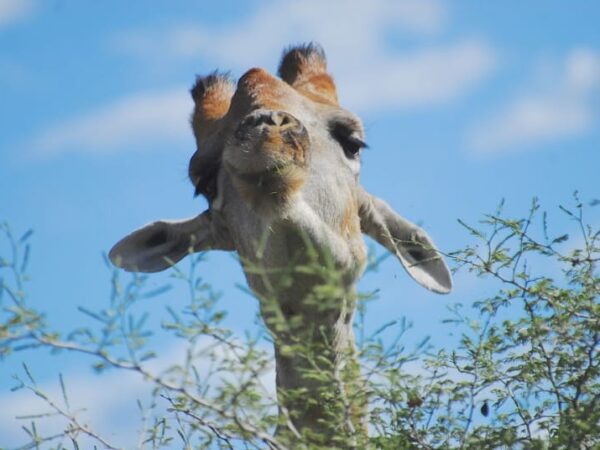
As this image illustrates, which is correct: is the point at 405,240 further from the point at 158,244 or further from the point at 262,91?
the point at 158,244

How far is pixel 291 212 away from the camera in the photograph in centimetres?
645

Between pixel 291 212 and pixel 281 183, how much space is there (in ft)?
0.59

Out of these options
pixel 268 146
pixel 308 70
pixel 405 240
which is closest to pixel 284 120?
pixel 268 146

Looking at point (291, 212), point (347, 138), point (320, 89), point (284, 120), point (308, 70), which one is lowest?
point (291, 212)

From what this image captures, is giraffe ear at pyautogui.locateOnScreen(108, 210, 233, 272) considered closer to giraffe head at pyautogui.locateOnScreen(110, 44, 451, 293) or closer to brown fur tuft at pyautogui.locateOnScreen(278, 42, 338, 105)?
giraffe head at pyautogui.locateOnScreen(110, 44, 451, 293)

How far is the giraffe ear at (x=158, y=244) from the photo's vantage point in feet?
26.1

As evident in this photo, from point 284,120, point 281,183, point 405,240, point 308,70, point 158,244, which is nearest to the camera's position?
point 281,183

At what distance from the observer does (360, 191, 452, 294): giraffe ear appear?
7672mm

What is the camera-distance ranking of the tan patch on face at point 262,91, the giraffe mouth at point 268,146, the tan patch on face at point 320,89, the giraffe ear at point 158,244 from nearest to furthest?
the giraffe mouth at point 268,146, the tan patch on face at point 262,91, the giraffe ear at point 158,244, the tan patch on face at point 320,89

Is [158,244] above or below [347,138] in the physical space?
below

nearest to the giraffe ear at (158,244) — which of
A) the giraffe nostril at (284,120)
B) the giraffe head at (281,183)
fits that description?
the giraffe head at (281,183)

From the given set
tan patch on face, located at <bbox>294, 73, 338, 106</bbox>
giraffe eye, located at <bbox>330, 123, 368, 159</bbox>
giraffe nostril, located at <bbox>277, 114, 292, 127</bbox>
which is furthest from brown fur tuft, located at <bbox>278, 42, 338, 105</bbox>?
giraffe nostril, located at <bbox>277, 114, 292, 127</bbox>

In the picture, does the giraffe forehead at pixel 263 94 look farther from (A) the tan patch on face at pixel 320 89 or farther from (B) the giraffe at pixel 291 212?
(A) the tan patch on face at pixel 320 89

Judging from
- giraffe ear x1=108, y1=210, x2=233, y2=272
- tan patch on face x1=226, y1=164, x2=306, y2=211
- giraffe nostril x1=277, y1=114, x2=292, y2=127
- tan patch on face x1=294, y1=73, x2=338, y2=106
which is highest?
tan patch on face x1=294, y1=73, x2=338, y2=106
